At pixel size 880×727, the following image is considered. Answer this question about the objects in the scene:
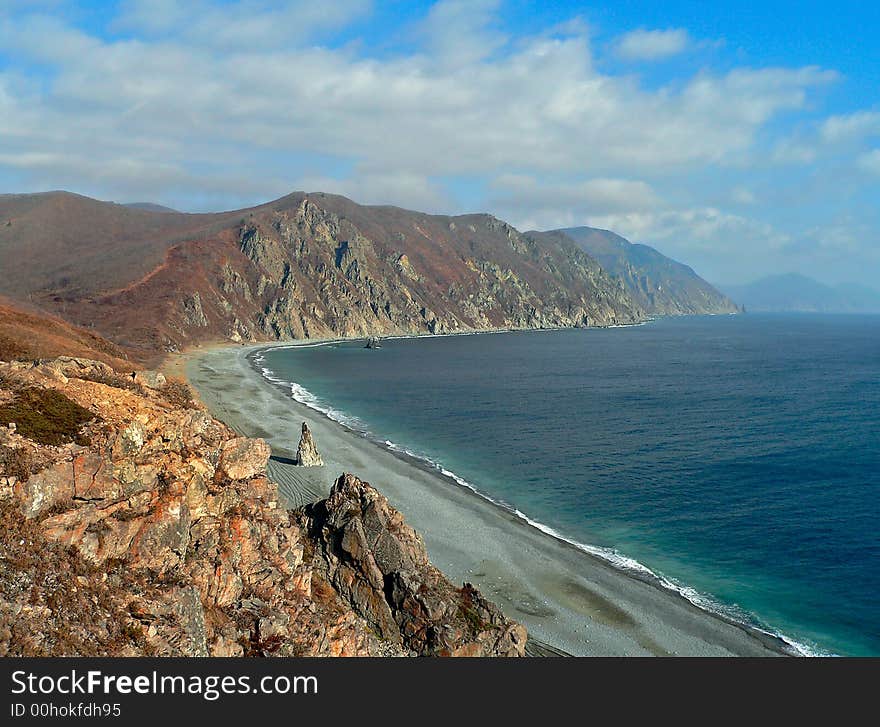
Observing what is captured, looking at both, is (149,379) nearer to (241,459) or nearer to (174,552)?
(241,459)

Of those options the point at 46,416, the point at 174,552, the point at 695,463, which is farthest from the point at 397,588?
the point at 695,463

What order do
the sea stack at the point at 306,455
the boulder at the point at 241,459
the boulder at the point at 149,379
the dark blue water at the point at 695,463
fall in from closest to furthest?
1. the boulder at the point at 241,459
2. the boulder at the point at 149,379
3. the dark blue water at the point at 695,463
4. the sea stack at the point at 306,455

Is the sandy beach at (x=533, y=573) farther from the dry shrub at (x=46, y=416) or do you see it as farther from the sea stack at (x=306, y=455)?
the dry shrub at (x=46, y=416)

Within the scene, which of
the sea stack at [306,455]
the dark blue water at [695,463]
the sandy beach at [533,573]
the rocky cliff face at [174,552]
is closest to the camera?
the rocky cliff face at [174,552]

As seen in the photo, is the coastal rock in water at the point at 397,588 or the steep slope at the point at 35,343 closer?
the coastal rock in water at the point at 397,588

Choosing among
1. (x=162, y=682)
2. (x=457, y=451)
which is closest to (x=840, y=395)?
(x=457, y=451)

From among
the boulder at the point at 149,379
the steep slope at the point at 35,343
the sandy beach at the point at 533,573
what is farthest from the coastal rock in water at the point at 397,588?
the steep slope at the point at 35,343
